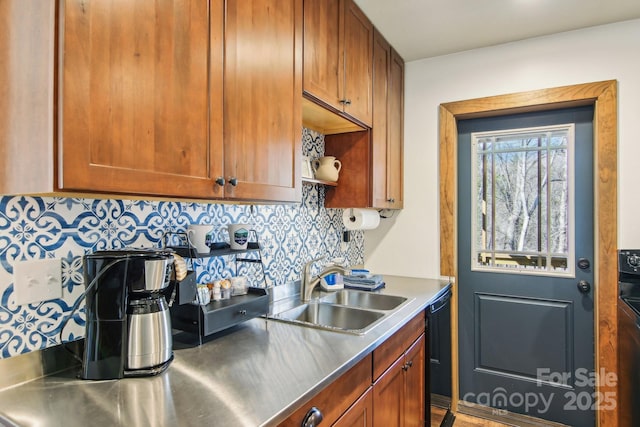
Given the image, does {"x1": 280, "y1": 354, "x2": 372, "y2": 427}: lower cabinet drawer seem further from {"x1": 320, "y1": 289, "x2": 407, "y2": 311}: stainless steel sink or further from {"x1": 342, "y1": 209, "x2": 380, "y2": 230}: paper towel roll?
{"x1": 342, "y1": 209, "x2": 380, "y2": 230}: paper towel roll

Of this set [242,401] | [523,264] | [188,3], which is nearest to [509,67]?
[523,264]

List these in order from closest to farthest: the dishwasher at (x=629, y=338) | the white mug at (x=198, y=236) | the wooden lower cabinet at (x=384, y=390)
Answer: the wooden lower cabinet at (x=384, y=390) < the white mug at (x=198, y=236) < the dishwasher at (x=629, y=338)

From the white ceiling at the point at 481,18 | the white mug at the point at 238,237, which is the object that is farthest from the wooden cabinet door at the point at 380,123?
the white mug at the point at 238,237

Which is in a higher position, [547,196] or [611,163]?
[611,163]

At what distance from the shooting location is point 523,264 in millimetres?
2484

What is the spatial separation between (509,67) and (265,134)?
1.97m

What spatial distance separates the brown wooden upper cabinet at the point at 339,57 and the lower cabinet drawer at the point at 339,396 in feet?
3.77

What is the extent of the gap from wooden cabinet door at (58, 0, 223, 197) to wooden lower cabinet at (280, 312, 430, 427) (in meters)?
0.72

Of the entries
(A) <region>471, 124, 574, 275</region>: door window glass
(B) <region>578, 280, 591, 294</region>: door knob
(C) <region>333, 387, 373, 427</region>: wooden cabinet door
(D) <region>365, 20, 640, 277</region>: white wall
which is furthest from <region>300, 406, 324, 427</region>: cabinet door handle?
(B) <region>578, 280, 591, 294</region>: door knob

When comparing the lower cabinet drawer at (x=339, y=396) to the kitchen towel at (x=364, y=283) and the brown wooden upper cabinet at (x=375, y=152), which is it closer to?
the kitchen towel at (x=364, y=283)

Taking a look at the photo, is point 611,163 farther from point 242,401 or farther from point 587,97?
point 242,401

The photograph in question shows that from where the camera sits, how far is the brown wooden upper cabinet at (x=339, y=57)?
1.65m

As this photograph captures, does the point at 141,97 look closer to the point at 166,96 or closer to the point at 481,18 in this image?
the point at 166,96

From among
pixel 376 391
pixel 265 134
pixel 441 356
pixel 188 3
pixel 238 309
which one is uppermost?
pixel 188 3
